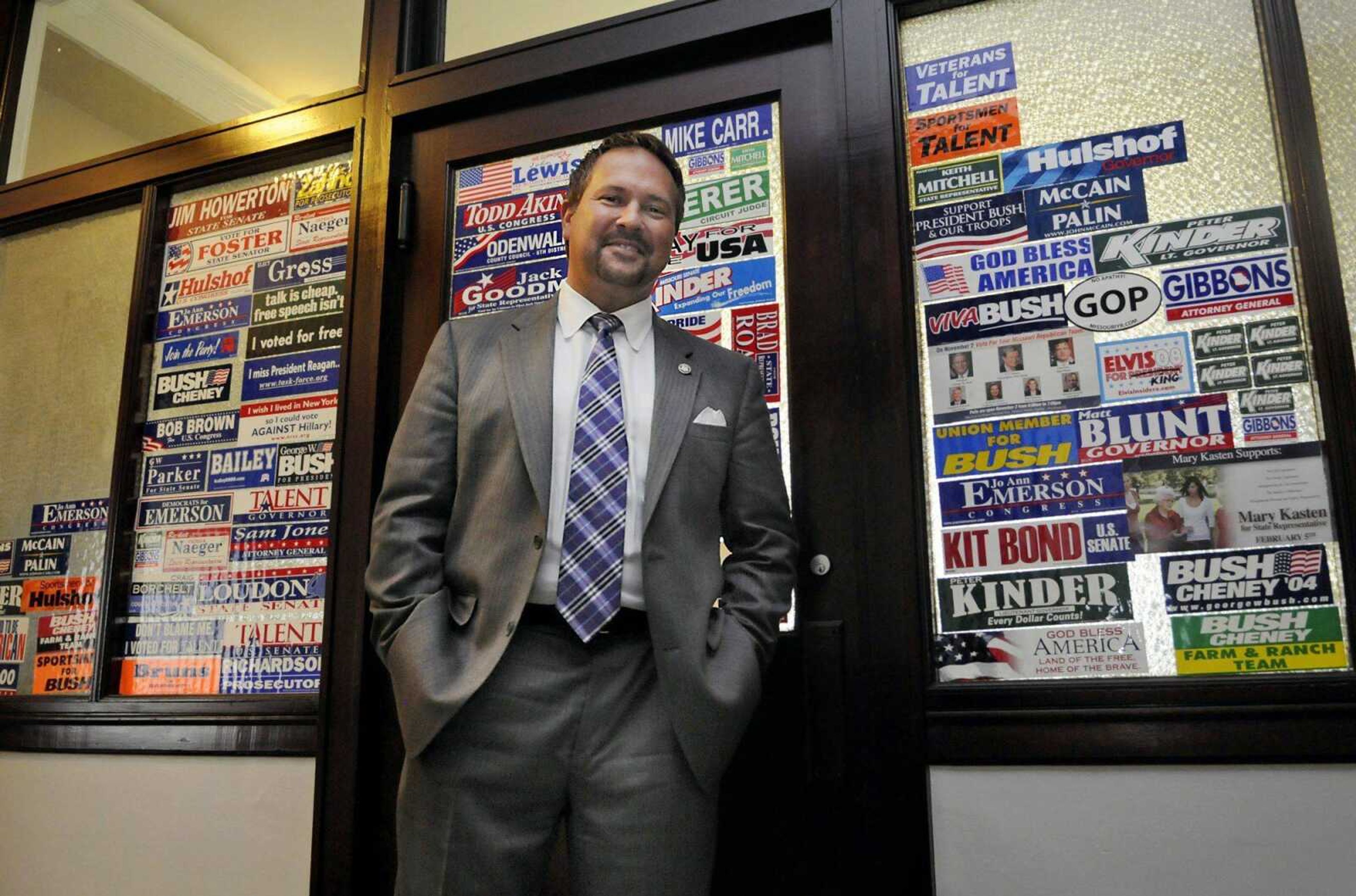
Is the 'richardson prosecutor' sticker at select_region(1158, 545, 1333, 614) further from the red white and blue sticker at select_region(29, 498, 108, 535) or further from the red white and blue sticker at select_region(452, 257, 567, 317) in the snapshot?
the red white and blue sticker at select_region(29, 498, 108, 535)

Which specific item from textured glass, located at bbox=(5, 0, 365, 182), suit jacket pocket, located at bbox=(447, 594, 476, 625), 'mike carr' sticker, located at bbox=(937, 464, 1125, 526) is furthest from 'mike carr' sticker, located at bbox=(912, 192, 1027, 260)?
textured glass, located at bbox=(5, 0, 365, 182)

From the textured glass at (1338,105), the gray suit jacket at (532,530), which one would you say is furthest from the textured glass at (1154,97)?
the gray suit jacket at (532,530)

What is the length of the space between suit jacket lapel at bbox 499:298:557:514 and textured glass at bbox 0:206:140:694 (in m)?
1.73

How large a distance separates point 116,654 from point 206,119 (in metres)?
1.63

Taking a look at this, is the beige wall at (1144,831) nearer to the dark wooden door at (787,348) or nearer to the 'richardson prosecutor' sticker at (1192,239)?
the dark wooden door at (787,348)

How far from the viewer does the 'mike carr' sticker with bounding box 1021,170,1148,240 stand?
7.12 ft

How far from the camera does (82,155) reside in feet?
11.2

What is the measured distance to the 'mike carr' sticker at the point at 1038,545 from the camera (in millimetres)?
2055

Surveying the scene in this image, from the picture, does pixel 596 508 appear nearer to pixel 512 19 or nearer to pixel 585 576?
pixel 585 576

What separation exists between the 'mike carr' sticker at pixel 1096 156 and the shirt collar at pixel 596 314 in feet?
2.85

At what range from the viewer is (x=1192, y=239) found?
2.11 meters

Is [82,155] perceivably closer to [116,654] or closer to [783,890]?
[116,654]

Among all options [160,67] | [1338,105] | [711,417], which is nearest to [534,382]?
[711,417]

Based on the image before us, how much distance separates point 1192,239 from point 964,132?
0.54m
